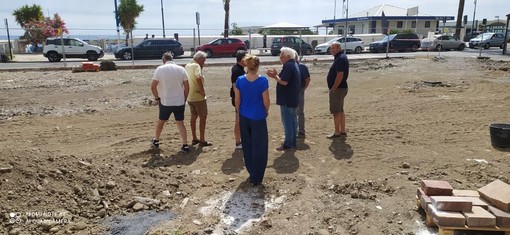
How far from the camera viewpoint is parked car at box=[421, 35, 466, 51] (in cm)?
3350

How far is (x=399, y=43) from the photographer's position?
3241 centimetres

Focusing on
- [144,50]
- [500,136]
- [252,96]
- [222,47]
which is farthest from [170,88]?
[222,47]

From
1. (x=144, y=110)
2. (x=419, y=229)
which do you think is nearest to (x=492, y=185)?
(x=419, y=229)

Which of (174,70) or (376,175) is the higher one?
(174,70)

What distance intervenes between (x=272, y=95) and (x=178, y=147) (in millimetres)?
5844

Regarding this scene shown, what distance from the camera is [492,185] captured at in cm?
418

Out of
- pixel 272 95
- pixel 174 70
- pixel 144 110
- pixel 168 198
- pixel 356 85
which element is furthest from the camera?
pixel 356 85

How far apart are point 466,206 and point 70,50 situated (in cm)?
2656

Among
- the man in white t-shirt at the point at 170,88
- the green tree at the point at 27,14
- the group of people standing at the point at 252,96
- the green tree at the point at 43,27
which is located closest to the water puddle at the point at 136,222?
the group of people standing at the point at 252,96

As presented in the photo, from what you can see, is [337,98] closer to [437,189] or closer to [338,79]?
[338,79]

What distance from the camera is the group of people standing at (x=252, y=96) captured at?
5074 mm

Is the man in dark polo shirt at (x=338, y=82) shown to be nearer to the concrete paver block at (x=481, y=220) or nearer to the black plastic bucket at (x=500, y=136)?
the black plastic bucket at (x=500, y=136)

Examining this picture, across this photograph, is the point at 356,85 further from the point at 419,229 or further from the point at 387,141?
the point at 419,229

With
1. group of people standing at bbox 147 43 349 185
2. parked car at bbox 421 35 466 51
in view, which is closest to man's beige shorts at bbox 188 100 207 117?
group of people standing at bbox 147 43 349 185
